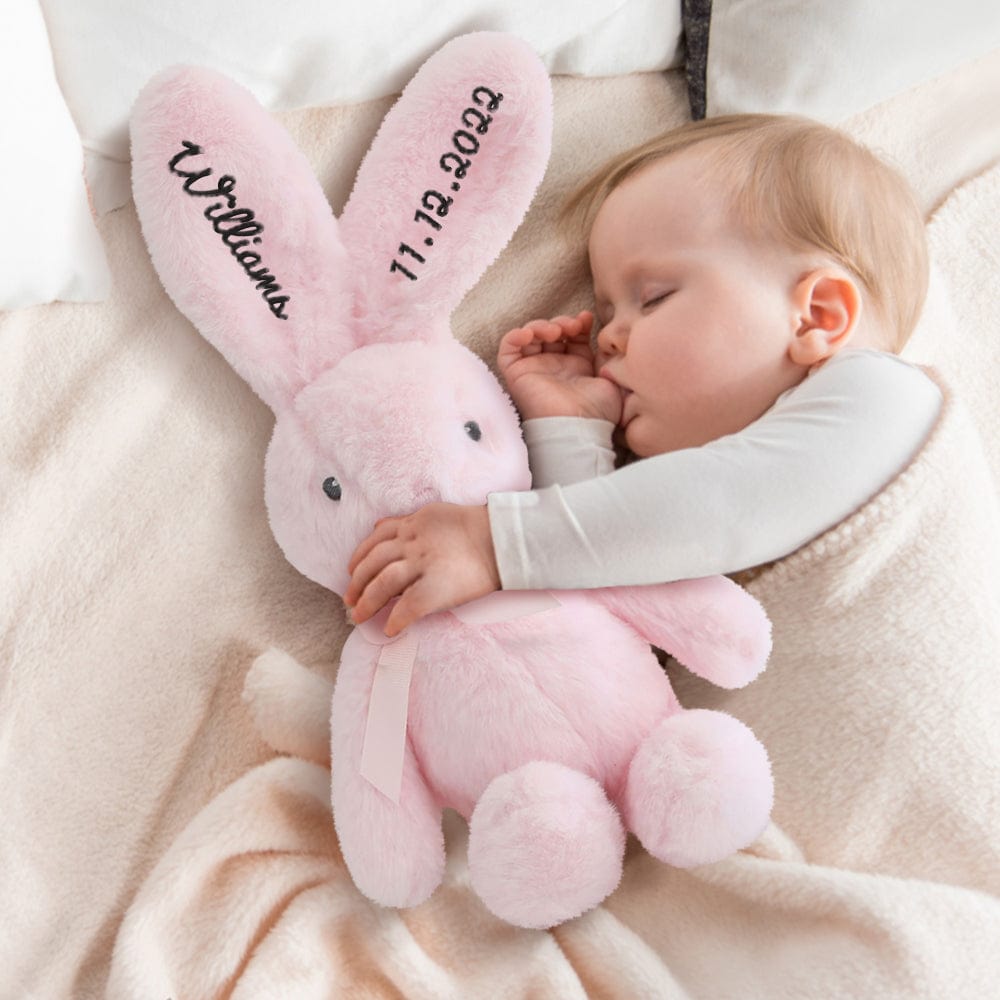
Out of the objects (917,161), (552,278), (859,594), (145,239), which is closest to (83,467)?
(145,239)

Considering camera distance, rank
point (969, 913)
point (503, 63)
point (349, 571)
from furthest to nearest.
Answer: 1. point (503, 63)
2. point (349, 571)
3. point (969, 913)

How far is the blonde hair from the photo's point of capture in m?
0.98

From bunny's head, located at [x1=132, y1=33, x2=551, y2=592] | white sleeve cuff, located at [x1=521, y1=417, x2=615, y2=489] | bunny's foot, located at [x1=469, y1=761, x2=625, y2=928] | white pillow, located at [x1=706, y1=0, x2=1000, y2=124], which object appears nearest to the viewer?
bunny's foot, located at [x1=469, y1=761, x2=625, y2=928]

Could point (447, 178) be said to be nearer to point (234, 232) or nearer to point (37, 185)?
point (234, 232)

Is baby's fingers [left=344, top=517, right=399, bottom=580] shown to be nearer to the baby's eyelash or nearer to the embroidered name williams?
the embroidered name williams

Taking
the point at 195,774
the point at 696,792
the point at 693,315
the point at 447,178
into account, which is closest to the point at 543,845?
the point at 696,792

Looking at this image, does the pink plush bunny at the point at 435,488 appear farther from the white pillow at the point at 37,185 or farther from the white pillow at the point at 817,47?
the white pillow at the point at 817,47

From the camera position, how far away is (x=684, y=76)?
1239 mm

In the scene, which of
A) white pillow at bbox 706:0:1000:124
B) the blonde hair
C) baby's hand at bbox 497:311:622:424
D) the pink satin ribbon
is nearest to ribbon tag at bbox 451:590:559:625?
the pink satin ribbon

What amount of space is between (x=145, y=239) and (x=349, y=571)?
346mm

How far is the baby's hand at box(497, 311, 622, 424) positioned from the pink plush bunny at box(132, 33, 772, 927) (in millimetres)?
75

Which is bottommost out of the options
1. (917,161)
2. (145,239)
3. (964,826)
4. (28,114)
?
(964,826)

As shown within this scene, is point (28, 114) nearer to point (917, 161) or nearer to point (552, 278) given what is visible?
point (552, 278)

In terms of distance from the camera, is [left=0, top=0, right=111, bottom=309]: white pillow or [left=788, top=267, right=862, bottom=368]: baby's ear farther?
[left=788, top=267, right=862, bottom=368]: baby's ear
